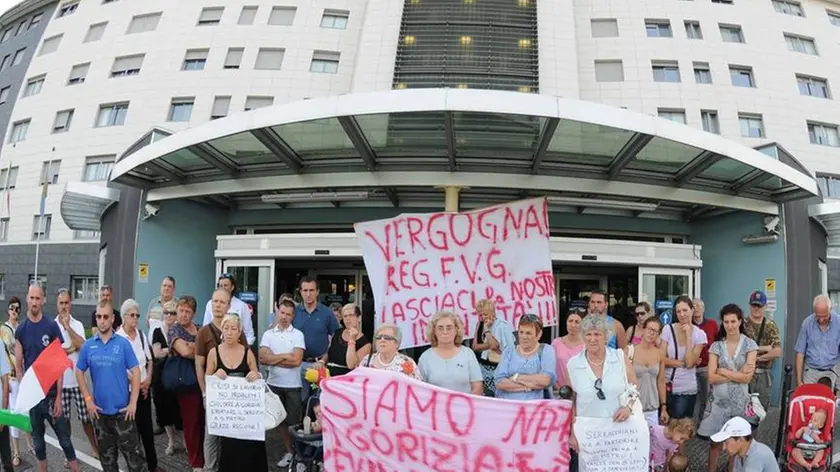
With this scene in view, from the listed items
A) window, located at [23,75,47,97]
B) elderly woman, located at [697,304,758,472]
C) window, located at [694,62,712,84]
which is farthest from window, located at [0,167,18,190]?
window, located at [694,62,712,84]

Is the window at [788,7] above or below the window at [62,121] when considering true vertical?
above

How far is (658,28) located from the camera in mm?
26062

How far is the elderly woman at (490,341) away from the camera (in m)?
5.42

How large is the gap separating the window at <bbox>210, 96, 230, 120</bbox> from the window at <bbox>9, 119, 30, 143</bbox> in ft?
39.8

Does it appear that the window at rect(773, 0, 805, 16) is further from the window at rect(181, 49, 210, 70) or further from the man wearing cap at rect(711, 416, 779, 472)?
the man wearing cap at rect(711, 416, 779, 472)

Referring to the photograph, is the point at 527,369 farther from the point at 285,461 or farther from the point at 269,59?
the point at 269,59

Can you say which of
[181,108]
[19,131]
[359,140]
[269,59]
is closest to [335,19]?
[269,59]

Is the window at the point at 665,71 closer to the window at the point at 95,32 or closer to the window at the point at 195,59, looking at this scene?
the window at the point at 195,59

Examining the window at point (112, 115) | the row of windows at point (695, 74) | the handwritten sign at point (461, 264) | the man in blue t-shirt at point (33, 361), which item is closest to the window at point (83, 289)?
the window at point (112, 115)

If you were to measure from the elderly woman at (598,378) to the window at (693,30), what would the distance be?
26180mm

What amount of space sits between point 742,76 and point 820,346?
23.4 metres

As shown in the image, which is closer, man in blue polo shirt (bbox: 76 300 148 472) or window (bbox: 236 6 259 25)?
man in blue polo shirt (bbox: 76 300 148 472)

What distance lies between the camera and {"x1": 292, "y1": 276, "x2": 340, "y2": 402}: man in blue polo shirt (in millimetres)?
6379

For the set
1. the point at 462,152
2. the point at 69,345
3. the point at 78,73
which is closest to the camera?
the point at 69,345
